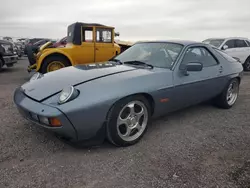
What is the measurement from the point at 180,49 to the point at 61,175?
2.40 meters

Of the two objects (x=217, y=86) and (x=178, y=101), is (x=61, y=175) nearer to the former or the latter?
(x=178, y=101)

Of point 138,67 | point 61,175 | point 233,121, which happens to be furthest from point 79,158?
point 233,121

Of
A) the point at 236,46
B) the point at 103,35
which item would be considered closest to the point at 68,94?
the point at 103,35

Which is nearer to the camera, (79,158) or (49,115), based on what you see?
(49,115)

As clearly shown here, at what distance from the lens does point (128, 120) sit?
2693 mm

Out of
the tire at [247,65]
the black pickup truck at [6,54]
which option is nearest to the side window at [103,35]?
the black pickup truck at [6,54]

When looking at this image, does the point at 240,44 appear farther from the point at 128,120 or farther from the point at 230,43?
the point at 128,120

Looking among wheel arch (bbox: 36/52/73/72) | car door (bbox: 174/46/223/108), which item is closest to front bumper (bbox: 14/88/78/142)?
car door (bbox: 174/46/223/108)

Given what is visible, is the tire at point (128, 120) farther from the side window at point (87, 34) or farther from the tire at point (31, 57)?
the tire at point (31, 57)

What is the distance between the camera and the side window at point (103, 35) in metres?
7.09

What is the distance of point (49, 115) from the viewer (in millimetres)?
2195

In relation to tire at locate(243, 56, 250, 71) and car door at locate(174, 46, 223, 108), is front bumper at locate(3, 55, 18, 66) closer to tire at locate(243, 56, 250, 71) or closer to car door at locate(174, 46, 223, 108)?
car door at locate(174, 46, 223, 108)

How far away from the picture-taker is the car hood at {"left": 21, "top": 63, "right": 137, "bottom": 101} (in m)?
2.53

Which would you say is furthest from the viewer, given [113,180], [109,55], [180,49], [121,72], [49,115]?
[109,55]
